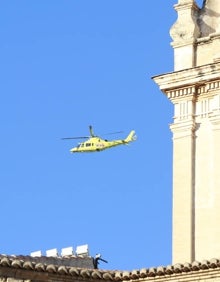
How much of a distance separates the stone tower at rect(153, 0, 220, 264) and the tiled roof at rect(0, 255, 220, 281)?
5.92m

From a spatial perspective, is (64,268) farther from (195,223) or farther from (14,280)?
(195,223)

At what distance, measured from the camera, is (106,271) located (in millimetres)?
26844

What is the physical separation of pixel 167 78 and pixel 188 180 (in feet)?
9.58

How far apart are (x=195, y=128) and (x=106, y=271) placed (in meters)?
8.39

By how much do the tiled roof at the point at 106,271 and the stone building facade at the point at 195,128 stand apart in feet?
17.5

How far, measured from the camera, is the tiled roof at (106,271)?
25.6 meters

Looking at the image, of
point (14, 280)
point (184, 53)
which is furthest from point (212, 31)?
point (14, 280)

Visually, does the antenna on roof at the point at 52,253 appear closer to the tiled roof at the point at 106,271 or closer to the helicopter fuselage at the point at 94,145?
the helicopter fuselage at the point at 94,145

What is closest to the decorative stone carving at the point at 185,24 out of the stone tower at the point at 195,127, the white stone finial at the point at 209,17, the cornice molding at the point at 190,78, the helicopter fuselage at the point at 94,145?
the stone tower at the point at 195,127

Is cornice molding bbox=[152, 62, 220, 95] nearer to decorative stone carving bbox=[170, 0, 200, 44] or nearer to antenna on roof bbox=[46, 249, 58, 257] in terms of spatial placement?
decorative stone carving bbox=[170, 0, 200, 44]

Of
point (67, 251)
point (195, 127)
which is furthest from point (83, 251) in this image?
point (195, 127)

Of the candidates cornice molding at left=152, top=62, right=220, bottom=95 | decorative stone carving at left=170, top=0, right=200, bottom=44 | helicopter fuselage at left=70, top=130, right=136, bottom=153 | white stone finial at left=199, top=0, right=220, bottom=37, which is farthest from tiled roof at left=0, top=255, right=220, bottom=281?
helicopter fuselage at left=70, top=130, right=136, bottom=153

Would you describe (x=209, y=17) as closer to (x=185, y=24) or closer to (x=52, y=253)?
(x=185, y=24)

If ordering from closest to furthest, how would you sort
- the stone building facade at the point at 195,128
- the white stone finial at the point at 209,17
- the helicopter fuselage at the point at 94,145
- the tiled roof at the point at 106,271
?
the tiled roof at the point at 106,271
the stone building facade at the point at 195,128
the white stone finial at the point at 209,17
the helicopter fuselage at the point at 94,145
